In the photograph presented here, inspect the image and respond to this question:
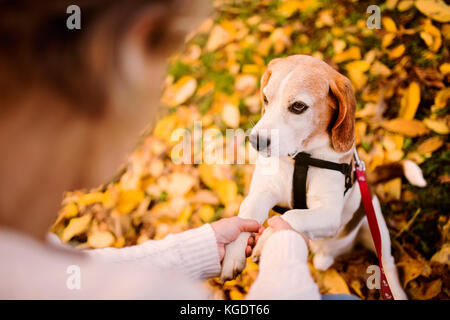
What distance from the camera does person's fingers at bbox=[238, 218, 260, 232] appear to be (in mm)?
845

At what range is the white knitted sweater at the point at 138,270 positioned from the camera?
60 cm

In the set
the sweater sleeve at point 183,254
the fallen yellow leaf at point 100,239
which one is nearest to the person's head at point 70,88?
the sweater sleeve at point 183,254

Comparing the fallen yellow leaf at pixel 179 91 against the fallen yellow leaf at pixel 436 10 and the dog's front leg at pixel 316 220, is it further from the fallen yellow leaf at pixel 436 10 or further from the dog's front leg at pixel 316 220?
the fallen yellow leaf at pixel 436 10

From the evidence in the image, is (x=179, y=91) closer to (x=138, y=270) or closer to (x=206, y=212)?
(x=206, y=212)

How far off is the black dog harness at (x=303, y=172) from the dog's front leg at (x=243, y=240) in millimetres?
82

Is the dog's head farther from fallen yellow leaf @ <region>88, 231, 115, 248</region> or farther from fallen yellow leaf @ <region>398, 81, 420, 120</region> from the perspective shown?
fallen yellow leaf @ <region>88, 231, 115, 248</region>

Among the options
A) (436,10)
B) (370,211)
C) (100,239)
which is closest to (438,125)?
(436,10)

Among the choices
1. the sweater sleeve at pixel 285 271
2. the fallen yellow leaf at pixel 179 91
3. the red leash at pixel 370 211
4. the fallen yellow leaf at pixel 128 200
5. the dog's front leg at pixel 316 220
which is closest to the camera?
the sweater sleeve at pixel 285 271

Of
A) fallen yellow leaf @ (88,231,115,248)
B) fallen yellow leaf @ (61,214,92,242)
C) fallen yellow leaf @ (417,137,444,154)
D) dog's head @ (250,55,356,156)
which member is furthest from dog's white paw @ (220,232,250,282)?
fallen yellow leaf @ (417,137,444,154)

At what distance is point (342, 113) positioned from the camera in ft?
2.56

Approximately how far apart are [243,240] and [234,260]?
0.19ft

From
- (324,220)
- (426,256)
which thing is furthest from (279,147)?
(426,256)
